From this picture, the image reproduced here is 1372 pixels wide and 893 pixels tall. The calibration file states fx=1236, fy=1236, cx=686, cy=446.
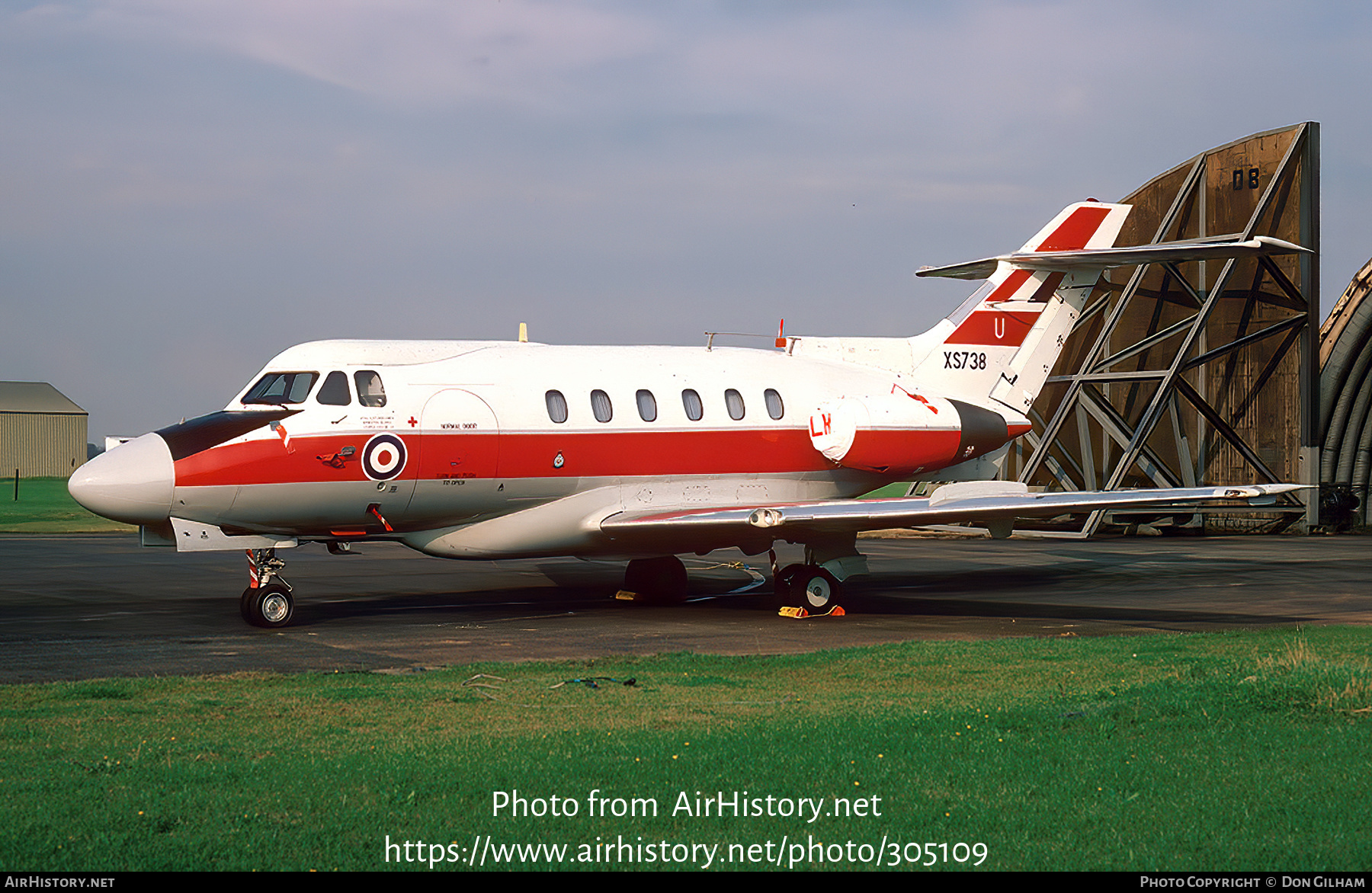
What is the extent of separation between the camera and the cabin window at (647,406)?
18859 mm

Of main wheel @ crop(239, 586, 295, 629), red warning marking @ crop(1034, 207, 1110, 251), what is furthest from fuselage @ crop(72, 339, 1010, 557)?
red warning marking @ crop(1034, 207, 1110, 251)

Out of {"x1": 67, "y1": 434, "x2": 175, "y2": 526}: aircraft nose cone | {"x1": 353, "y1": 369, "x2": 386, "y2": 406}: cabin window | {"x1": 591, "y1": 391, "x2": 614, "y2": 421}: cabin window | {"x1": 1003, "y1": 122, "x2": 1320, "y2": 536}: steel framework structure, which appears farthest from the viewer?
{"x1": 1003, "y1": 122, "x2": 1320, "y2": 536}: steel framework structure

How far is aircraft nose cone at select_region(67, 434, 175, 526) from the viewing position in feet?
49.2

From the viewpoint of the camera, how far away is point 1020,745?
7.81 metres

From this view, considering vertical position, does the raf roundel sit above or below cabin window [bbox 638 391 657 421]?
below

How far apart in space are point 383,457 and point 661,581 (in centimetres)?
574

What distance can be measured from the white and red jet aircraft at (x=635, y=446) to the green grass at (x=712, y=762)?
5.30 meters

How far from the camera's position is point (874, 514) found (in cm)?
1712

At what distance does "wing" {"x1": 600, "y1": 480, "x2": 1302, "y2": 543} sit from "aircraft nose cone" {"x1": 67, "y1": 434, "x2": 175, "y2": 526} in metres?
5.99

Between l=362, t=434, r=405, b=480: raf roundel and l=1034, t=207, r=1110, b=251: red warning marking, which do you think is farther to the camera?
l=1034, t=207, r=1110, b=251: red warning marking

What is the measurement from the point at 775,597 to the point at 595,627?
4.95 metres

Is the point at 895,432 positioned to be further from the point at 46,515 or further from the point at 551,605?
the point at 46,515

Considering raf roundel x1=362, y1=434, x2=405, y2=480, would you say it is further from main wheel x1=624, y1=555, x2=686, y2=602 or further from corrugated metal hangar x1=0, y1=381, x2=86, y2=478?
corrugated metal hangar x1=0, y1=381, x2=86, y2=478

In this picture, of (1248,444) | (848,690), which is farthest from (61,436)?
(848,690)
